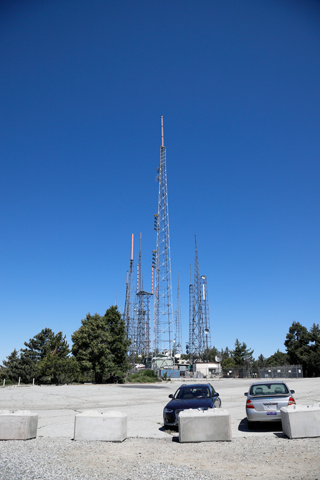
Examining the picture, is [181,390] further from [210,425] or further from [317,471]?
[317,471]

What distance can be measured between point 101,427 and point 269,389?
16.5 ft

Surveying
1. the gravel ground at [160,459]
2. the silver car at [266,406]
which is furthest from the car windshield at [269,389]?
the gravel ground at [160,459]

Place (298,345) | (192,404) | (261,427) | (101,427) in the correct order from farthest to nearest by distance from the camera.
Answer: (298,345)
(261,427)
(192,404)
(101,427)

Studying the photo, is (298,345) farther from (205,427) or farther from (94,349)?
(205,427)

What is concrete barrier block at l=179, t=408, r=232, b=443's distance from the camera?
26.1ft

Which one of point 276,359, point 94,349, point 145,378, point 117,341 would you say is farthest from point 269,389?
point 276,359

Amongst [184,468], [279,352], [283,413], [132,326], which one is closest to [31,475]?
[184,468]

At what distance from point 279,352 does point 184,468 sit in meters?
130

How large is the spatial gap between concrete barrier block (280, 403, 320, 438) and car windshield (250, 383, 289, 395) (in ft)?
5.88

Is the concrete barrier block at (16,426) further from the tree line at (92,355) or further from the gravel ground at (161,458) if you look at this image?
the tree line at (92,355)

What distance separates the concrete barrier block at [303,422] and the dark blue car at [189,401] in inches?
90.1

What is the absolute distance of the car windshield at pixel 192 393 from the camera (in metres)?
10.7

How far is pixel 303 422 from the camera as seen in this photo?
8.01 m

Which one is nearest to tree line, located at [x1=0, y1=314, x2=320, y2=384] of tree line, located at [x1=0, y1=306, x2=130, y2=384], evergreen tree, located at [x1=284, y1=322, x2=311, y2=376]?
tree line, located at [x1=0, y1=306, x2=130, y2=384]
